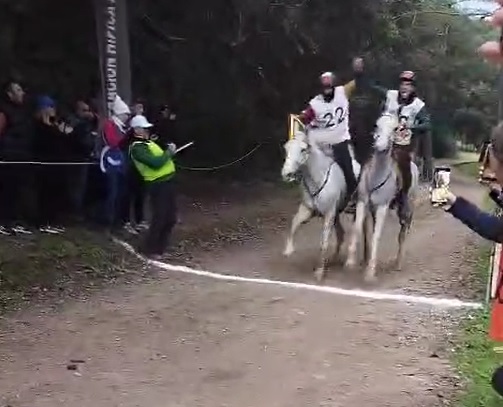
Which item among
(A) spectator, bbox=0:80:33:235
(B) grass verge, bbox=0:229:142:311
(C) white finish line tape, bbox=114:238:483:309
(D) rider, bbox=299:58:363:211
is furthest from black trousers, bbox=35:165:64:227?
(D) rider, bbox=299:58:363:211

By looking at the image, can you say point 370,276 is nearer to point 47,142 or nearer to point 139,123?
point 139,123

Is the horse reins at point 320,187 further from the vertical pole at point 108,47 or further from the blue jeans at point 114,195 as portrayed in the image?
the vertical pole at point 108,47

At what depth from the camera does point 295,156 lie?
9828 millimetres

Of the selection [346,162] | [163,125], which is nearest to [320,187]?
[346,162]

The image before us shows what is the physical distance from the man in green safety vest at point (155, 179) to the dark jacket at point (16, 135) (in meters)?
1.21

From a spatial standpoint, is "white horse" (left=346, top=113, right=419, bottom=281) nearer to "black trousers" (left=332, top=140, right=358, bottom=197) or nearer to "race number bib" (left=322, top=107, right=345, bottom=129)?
"black trousers" (left=332, top=140, right=358, bottom=197)

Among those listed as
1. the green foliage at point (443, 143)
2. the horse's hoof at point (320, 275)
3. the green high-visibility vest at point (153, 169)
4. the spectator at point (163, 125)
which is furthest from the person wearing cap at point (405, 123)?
the green foliage at point (443, 143)

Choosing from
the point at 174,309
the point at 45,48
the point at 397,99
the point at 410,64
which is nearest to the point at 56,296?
the point at 174,309

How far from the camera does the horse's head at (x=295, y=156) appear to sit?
9.77 meters

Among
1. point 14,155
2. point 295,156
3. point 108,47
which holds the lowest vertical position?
point 14,155

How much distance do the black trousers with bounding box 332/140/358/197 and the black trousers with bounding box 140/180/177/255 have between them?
6.75 ft

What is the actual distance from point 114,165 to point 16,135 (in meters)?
1.39

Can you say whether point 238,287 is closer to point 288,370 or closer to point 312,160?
point 312,160

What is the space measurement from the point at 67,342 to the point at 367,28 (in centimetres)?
1333
